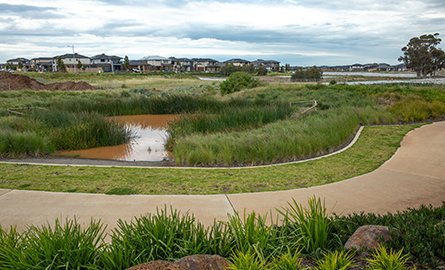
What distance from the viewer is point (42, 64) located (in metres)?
116

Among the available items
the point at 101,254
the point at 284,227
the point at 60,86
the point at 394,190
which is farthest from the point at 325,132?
the point at 60,86

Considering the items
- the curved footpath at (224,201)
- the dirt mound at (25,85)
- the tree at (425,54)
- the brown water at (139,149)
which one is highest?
the tree at (425,54)

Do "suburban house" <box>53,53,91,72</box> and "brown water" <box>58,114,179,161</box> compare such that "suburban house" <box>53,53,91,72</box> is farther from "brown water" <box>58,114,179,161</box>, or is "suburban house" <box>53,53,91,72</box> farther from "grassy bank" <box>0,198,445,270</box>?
"grassy bank" <box>0,198,445,270</box>

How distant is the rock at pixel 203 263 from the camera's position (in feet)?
9.02

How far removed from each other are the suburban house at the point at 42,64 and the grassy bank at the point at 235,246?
392ft

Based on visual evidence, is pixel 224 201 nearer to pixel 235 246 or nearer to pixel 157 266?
pixel 235 246

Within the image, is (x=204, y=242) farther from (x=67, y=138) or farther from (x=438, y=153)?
(x=67, y=138)

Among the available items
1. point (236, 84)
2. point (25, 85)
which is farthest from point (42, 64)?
point (236, 84)

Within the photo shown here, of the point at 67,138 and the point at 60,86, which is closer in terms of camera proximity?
the point at 67,138

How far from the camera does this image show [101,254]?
3.00 m

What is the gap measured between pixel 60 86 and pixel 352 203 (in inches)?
1490

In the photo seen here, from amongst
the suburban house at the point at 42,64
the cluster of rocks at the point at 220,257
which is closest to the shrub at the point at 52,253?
the cluster of rocks at the point at 220,257

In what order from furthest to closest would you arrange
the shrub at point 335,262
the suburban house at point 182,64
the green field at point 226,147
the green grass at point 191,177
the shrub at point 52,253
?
the suburban house at point 182,64 < the green field at point 226,147 < the green grass at point 191,177 < the shrub at point 52,253 < the shrub at point 335,262

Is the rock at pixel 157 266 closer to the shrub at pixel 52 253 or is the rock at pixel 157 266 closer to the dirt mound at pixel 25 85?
the shrub at pixel 52 253
